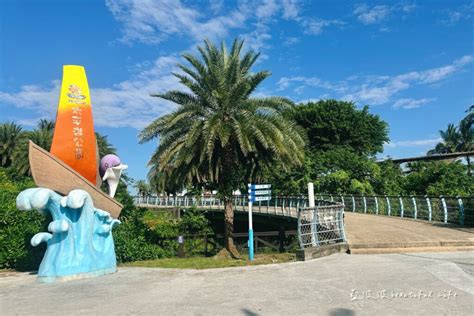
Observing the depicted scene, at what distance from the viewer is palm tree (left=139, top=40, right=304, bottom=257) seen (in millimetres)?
14125

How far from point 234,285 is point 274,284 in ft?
2.45

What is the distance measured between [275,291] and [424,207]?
13.8 meters

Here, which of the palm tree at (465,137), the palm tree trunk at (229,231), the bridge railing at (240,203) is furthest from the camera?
the palm tree at (465,137)

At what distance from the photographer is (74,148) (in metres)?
9.90

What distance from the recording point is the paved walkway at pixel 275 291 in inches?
218

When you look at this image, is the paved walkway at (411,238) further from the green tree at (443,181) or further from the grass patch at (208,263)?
the green tree at (443,181)

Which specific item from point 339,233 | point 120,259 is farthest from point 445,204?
point 120,259

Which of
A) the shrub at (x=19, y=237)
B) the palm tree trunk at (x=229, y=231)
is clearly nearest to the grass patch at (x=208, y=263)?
the shrub at (x=19, y=237)

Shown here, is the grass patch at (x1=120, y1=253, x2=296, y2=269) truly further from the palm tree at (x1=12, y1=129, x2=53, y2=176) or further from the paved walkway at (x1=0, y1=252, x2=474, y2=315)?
the palm tree at (x1=12, y1=129, x2=53, y2=176)

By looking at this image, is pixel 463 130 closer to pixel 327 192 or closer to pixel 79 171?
pixel 327 192

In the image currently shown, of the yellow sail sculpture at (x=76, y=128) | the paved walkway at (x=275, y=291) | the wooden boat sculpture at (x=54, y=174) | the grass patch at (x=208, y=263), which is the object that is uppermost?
the yellow sail sculpture at (x=76, y=128)

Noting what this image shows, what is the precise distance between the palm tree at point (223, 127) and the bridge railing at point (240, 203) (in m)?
2.79

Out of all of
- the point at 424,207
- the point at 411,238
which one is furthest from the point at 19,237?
the point at 424,207

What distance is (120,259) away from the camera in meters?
12.1
